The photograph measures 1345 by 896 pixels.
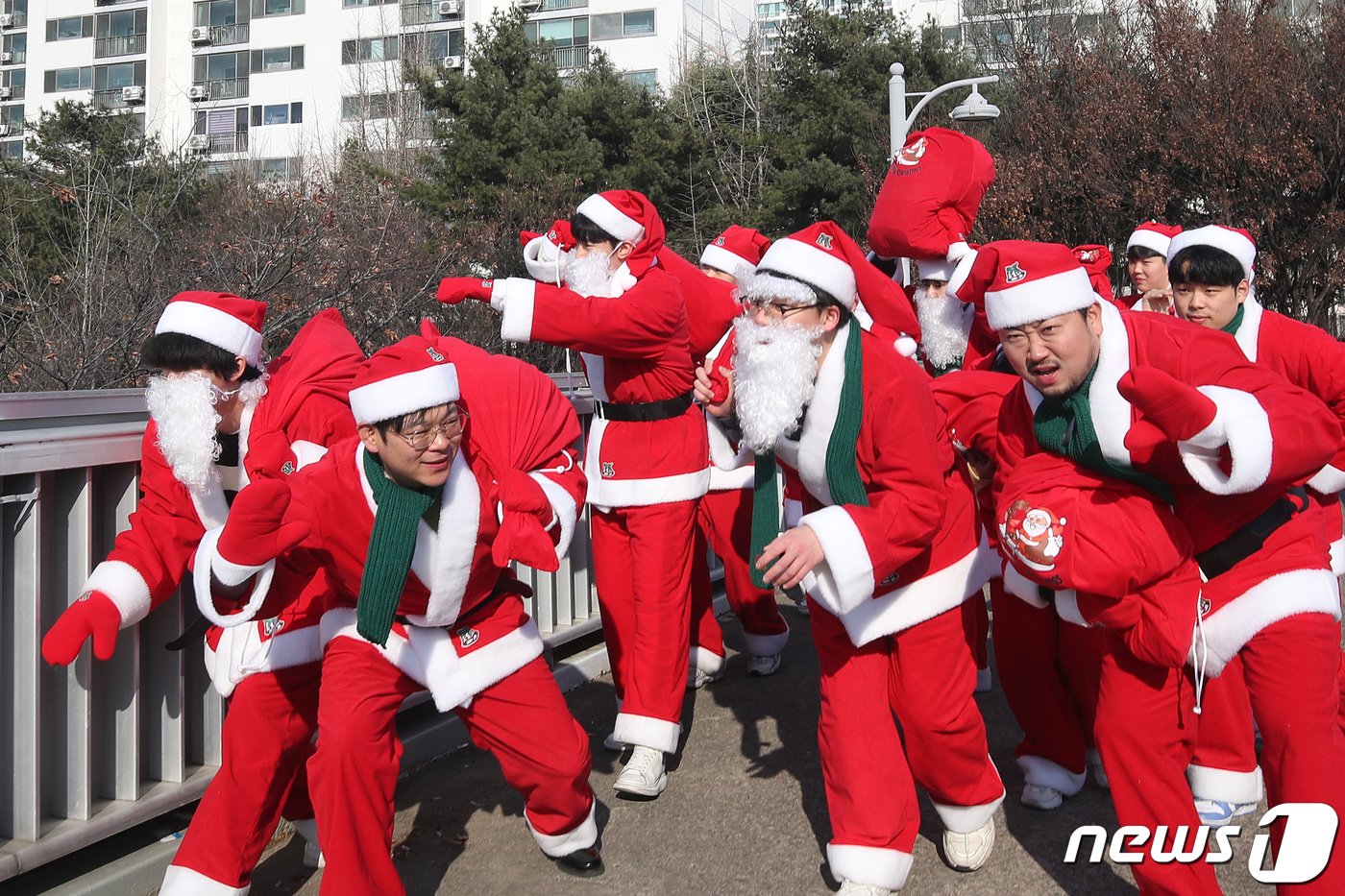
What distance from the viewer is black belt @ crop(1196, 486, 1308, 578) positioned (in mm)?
3488

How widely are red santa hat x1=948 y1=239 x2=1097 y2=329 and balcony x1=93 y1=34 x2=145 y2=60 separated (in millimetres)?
57720

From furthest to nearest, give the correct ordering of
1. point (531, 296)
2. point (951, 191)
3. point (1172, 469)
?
point (951, 191) → point (531, 296) → point (1172, 469)

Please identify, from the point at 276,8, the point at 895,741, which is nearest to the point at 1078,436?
the point at 895,741

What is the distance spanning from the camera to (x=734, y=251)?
22.0 ft

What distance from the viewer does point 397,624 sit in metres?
3.79

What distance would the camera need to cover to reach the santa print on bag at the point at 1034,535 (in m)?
3.15

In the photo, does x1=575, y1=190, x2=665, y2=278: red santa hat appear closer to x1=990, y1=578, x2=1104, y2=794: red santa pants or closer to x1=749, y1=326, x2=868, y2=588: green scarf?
x1=749, y1=326, x2=868, y2=588: green scarf

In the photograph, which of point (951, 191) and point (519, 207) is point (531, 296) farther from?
point (519, 207)

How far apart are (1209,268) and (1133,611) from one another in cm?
175

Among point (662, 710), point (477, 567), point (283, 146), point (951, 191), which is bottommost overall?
point (662, 710)

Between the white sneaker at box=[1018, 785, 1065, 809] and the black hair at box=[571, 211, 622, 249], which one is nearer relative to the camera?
the white sneaker at box=[1018, 785, 1065, 809]

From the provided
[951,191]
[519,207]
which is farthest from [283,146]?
[951,191]

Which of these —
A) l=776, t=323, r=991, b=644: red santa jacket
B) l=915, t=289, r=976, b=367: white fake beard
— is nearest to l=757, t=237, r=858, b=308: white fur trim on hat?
l=776, t=323, r=991, b=644: red santa jacket

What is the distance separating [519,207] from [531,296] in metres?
18.9
